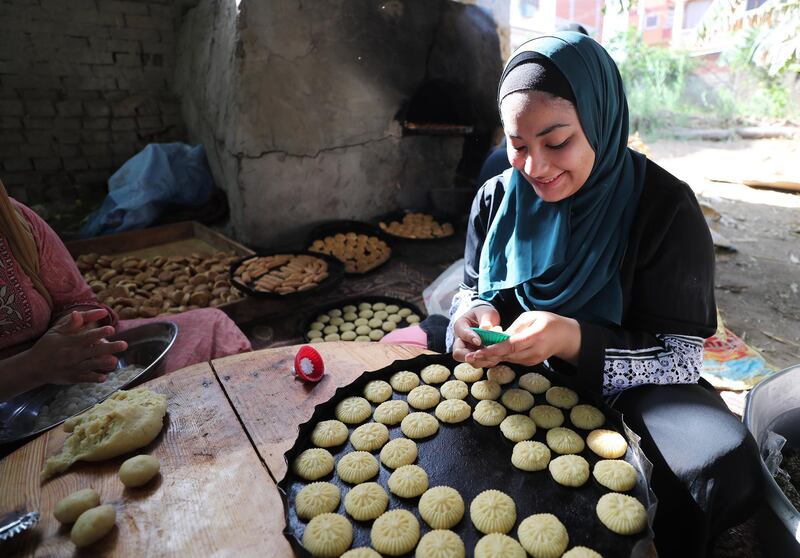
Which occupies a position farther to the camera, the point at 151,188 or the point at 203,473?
the point at 151,188

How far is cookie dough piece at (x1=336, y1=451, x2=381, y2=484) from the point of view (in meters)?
1.14

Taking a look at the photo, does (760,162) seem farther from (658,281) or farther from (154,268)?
(154,268)

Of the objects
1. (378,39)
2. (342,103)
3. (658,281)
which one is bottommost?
(658,281)

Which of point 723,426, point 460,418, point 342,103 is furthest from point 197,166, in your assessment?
point 723,426

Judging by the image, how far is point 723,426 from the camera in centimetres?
120

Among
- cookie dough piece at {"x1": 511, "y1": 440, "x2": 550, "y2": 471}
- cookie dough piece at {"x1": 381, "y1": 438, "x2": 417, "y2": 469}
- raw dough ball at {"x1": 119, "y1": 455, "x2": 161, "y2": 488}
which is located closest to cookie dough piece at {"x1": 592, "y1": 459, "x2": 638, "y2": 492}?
cookie dough piece at {"x1": 511, "y1": 440, "x2": 550, "y2": 471}

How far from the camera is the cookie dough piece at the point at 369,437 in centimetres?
123

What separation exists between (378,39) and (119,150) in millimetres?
3256

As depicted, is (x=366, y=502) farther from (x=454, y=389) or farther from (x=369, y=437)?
(x=454, y=389)

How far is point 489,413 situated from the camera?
1.30 m

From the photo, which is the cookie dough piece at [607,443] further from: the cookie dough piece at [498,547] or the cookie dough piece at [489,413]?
the cookie dough piece at [498,547]

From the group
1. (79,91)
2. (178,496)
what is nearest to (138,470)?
(178,496)

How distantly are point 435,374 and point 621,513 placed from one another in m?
0.66

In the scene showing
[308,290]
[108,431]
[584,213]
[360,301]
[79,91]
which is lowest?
[360,301]
